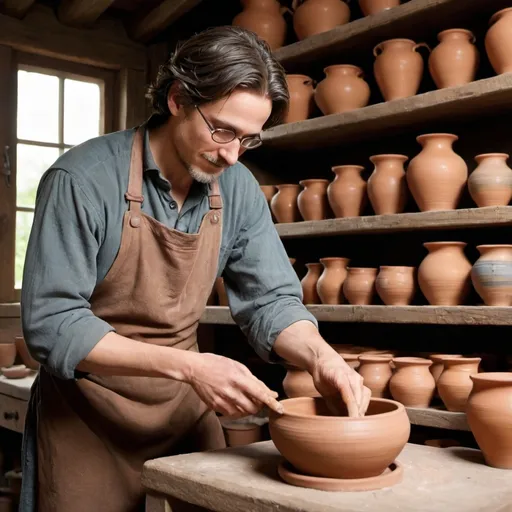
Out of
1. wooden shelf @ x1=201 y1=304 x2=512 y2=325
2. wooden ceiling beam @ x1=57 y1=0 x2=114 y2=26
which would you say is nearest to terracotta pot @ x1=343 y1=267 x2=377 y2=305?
wooden shelf @ x1=201 y1=304 x2=512 y2=325

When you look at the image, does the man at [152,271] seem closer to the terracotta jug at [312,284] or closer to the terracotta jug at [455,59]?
the terracotta jug at [455,59]

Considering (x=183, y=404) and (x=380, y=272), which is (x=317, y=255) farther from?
(x=183, y=404)

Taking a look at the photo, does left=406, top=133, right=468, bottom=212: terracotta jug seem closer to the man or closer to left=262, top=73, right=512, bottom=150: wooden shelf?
left=262, top=73, right=512, bottom=150: wooden shelf

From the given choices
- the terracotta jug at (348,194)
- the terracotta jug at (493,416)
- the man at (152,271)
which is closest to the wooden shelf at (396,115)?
the terracotta jug at (348,194)

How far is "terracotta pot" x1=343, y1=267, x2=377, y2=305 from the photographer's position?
3.29 m

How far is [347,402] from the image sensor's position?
72.1 inches

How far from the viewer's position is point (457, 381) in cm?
277

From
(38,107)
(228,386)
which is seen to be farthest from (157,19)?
(228,386)

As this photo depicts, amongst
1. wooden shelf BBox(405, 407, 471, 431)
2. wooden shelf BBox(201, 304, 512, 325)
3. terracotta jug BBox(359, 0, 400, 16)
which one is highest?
terracotta jug BBox(359, 0, 400, 16)

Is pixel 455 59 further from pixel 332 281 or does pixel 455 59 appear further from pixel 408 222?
pixel 332 281

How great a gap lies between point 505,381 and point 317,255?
6.83ft

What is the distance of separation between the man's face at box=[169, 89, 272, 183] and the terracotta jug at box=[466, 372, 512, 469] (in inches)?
35.8

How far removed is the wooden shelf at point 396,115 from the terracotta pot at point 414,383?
1.02 meters

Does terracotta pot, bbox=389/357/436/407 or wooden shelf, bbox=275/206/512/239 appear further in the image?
terracotta pot, bbox=389/357/436/407
